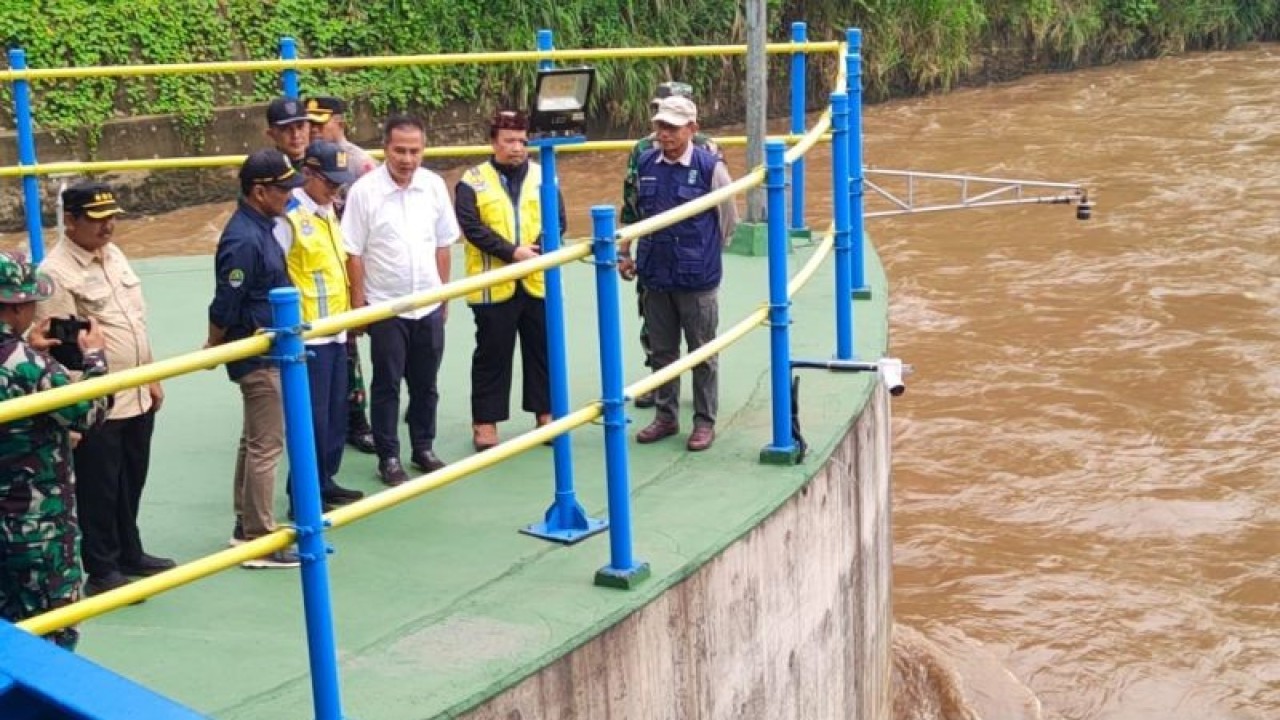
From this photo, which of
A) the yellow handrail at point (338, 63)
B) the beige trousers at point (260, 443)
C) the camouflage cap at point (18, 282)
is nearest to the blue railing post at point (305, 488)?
the camouflage cap at point (18, 282)

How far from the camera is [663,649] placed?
4.77 meters

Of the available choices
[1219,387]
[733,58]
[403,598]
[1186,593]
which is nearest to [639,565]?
[403,598]

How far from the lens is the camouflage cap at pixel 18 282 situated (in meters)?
4.04

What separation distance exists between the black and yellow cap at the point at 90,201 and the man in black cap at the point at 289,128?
1402mm

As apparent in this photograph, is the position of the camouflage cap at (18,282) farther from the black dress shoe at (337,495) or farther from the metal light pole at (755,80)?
the metal light pole at (755,80)

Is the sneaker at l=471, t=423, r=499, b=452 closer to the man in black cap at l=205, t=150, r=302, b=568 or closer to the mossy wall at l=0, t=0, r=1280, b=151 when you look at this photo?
the man in black cap at l=205, t=150, r=302, b=568

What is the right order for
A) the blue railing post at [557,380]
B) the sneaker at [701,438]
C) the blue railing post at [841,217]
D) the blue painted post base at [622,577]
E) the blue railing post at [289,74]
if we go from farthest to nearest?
the blue railing post at [289,74]
the blue railing post at [841,217]
the sneaker at [701,438]
the blue railing post at [557,380]
the blue painted post base at [622,577]

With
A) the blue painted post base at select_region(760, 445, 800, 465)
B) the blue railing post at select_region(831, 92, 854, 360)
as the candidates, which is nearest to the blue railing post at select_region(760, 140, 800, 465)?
the blue painted post base at select_region(760, 445, 800, 465)

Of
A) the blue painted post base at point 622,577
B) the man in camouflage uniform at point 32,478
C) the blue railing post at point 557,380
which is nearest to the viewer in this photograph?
the man in camouflage uniform at point 32,478

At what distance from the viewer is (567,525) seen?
530cm

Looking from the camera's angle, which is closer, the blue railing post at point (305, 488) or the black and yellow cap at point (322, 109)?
the blue railing post at point (305, 488)

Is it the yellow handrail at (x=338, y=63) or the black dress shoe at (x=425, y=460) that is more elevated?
the yellow handrail at (x=338, y=63)

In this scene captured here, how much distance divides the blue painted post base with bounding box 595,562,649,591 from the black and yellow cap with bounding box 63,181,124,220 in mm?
1754

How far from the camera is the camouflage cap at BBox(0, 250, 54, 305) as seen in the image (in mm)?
4039
